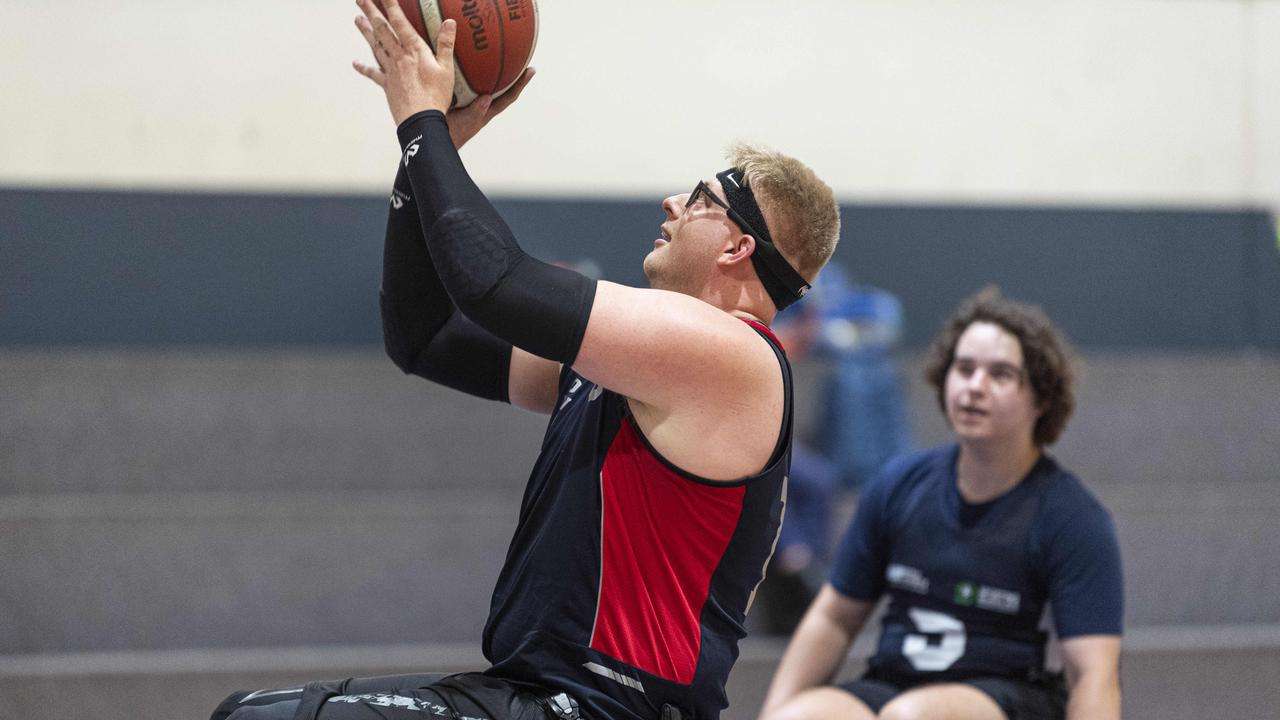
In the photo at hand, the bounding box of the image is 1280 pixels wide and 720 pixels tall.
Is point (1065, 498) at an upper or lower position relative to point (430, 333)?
lower

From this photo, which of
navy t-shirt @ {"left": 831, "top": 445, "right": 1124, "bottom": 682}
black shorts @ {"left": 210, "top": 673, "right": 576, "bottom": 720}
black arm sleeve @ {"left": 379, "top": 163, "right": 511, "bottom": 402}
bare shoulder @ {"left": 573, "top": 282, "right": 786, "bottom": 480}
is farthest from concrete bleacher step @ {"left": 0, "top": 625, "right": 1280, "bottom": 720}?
bare shoulder @ {"left": 573, "top": 282, "right": 786, "bottom": 480}

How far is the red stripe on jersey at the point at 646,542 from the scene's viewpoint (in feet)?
5.00

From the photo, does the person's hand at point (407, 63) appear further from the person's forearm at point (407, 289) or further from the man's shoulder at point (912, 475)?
the man's shoulder at point (912, 475)

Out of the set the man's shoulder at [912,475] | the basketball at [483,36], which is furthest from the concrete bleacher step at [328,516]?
the basketball at [483,36]

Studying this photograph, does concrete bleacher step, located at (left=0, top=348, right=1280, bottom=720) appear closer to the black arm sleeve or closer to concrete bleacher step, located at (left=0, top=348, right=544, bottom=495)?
concrete bleacher step, located at (left=0, top=348, right=544, bottom=495)

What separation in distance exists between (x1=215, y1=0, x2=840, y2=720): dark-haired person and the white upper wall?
3.02 m

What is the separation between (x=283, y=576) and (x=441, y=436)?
77 centimetres

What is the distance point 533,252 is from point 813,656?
2612 mm

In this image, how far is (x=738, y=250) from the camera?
1621 mm

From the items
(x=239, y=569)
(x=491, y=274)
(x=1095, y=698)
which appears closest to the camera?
(x=491, y=274)

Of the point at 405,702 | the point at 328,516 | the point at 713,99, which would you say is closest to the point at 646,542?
the point at 405,702

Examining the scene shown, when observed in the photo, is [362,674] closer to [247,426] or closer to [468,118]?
[247,426]

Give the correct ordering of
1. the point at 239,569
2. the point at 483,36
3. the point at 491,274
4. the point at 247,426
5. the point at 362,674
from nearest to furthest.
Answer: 1. the point at 491,274
2. the point at 483,36
3. the point at 362,674
4. the point at 239,569
5. the point at 247,426

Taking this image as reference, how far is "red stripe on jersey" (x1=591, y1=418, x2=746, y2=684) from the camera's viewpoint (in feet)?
5.00
